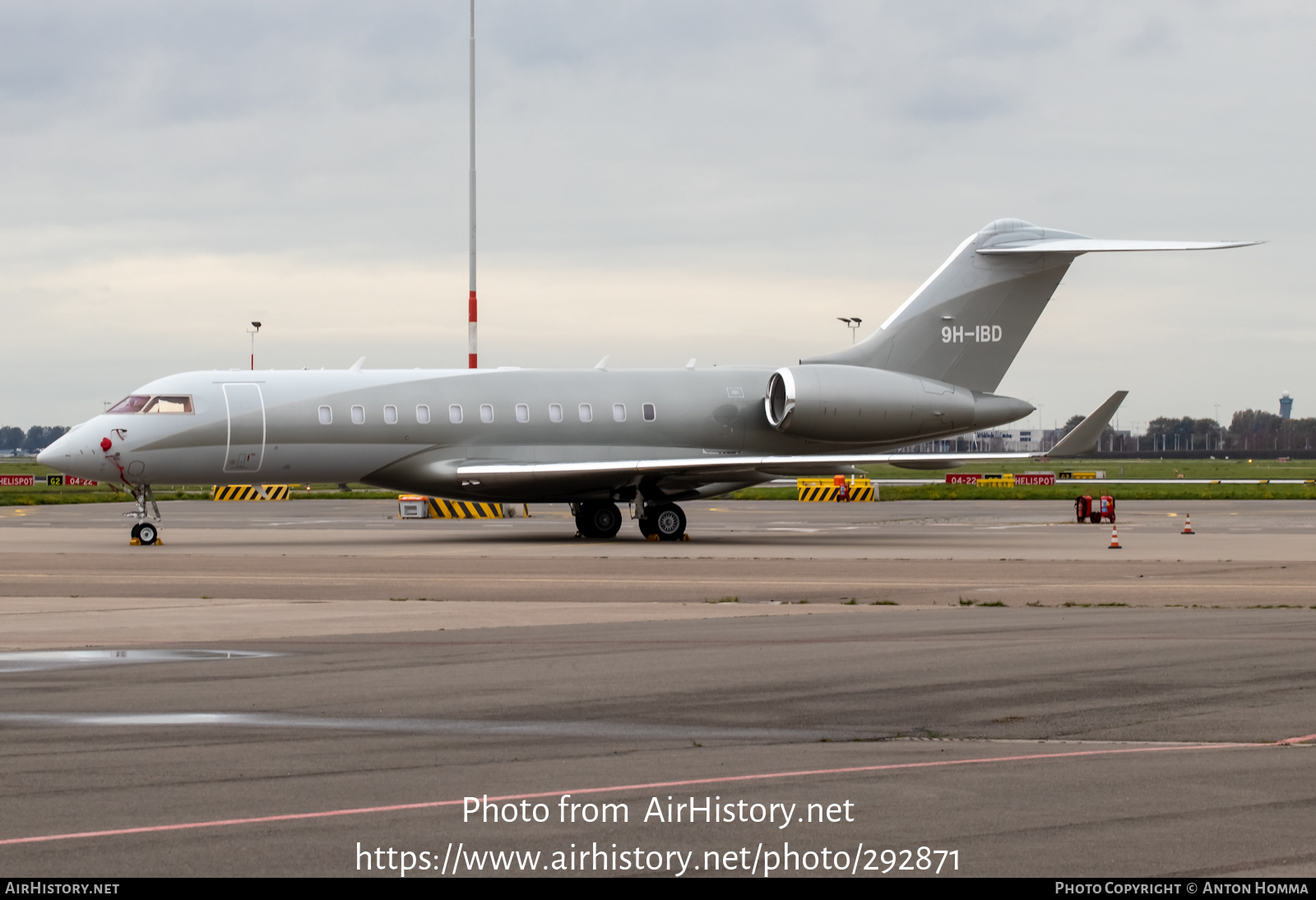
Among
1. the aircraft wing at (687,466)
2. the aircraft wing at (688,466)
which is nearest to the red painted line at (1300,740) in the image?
the aircraft wing at (688,466)

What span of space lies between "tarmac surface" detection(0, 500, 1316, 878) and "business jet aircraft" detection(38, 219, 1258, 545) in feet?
30.5

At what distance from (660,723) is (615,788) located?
1976 mm

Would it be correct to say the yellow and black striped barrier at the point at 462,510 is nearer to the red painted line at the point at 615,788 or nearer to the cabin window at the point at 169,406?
the cabin window at the point at 169,406

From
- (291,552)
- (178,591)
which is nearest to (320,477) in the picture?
(291,552)

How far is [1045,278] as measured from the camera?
3478cm

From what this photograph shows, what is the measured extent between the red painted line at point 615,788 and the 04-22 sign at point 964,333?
26489mm

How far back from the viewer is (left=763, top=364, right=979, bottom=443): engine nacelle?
32781mm

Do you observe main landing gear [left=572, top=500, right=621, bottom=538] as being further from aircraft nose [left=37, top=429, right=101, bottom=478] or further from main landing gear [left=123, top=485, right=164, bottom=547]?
aircraft nose [left=37, top=429, right=101, bottom=478]

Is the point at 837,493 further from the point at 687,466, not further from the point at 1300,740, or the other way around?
the point at 1300,740

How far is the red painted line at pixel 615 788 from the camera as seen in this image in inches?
249

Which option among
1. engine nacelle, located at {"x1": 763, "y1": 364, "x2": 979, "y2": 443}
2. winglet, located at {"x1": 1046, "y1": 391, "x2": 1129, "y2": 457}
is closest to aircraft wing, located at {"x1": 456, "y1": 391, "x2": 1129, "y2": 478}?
engine nacelle, located at {"x1": 763, "y1": 364, "x2": 979, "y2": 443}

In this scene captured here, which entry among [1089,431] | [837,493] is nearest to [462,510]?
[1089,431]

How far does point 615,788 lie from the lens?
284 inches
